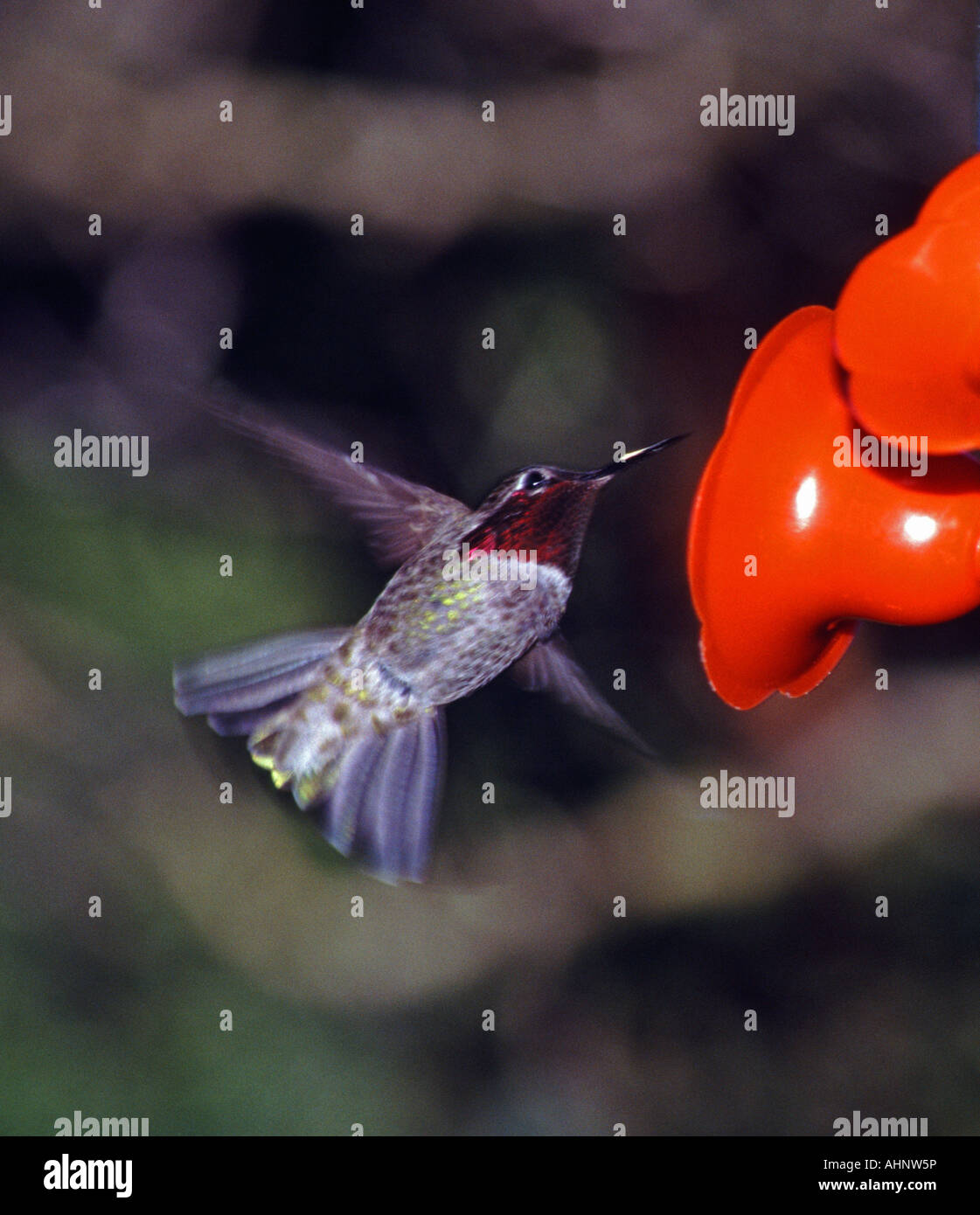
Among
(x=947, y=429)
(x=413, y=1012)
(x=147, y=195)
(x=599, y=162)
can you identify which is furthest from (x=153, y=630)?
(x=947, y=429)

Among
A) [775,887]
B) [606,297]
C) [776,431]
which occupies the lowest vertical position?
[775,887]

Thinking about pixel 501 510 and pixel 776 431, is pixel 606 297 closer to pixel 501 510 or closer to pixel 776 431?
pixel 501 510

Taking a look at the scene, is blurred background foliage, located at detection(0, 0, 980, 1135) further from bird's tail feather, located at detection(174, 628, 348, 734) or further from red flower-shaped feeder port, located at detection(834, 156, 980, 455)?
red flower-shaped feeder port, located at detection(834, 156, 980, 455)

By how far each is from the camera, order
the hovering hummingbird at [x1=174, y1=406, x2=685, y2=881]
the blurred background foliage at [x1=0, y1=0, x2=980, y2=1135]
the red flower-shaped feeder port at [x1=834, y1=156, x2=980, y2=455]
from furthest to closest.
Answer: the blurred background foliage at [x1=0, y1=0, x2=980, y2=1135] → the hovering hummingbird at [x1=174, y1=406, x2=685, y2=881] → the red flower-shaped feeder port at [x1=834, y1=156, x2=980, y2=455]

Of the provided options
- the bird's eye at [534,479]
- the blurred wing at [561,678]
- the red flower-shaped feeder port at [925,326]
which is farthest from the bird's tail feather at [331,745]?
the red flower-shaped feeder port at [925,326]

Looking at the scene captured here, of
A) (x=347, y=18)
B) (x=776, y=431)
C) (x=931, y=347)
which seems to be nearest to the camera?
(x=931, y=347)

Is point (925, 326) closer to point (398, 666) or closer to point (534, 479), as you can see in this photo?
point (534, 479)

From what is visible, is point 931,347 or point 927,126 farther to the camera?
point 927,126

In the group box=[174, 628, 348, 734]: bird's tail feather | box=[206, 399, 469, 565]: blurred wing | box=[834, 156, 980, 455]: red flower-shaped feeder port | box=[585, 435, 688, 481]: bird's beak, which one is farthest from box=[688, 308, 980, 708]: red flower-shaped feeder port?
box=[174, 628, 348, 734]: bird's tail feather
